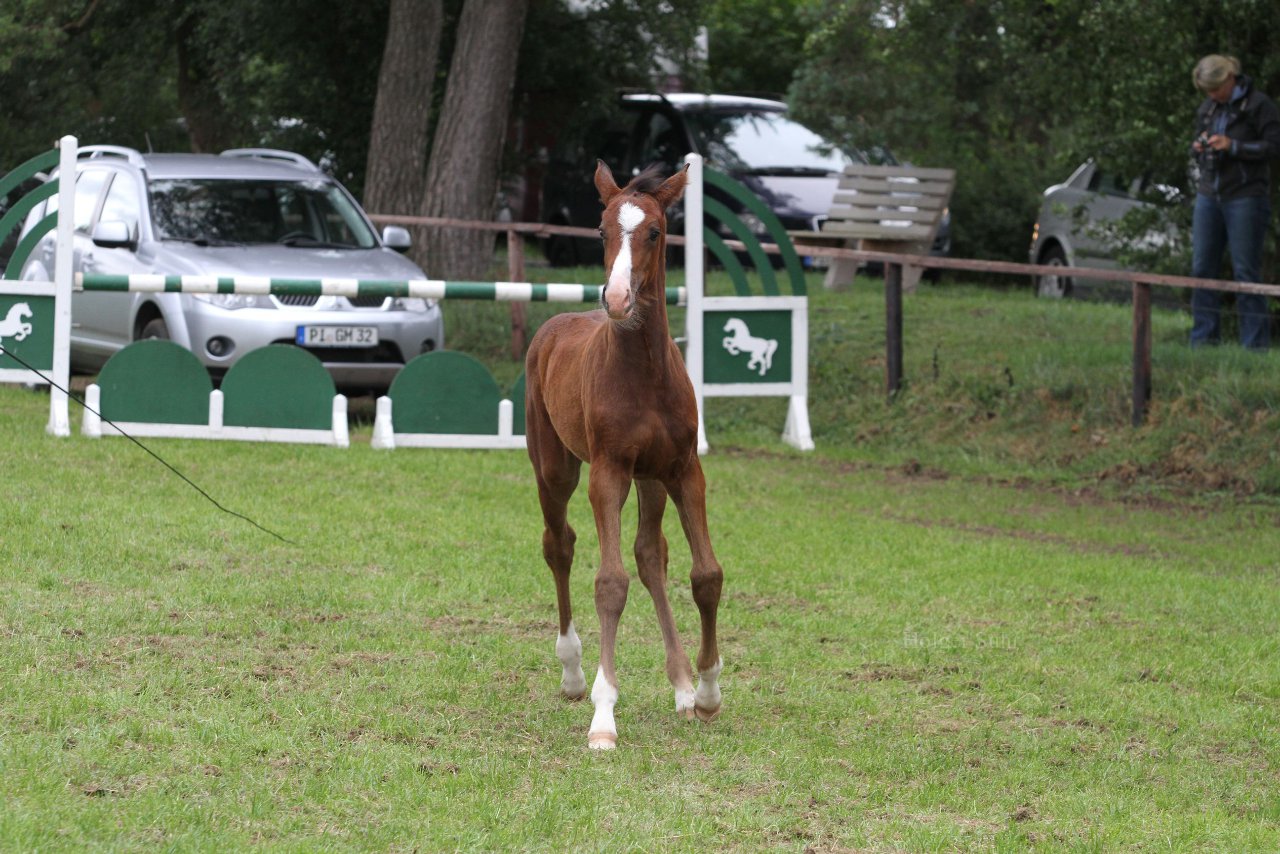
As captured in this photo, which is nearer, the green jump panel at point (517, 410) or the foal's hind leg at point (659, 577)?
the foal's hind leg at point (659, 577)

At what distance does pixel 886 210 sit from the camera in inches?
767

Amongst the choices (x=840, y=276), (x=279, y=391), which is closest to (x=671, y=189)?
(x=279, y=391)

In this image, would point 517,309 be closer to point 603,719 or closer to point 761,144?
point 761,144

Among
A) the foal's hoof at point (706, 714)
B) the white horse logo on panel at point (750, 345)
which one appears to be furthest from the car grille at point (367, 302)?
the foal's hoof at point (706, 714)

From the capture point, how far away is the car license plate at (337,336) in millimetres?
12688

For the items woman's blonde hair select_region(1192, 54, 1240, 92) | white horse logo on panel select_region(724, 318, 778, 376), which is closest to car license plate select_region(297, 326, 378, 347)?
white horse logo on panel select_region(724, 318, 778, 376)

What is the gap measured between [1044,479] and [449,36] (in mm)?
11817

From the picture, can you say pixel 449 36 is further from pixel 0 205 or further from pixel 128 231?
pixel 128 231

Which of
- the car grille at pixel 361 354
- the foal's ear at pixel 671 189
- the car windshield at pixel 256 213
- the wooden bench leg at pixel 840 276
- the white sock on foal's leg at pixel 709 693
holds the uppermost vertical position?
the car windshield at pixel 256 213

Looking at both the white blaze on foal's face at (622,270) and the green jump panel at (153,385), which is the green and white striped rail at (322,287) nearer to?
the green jump panel at (153,385)

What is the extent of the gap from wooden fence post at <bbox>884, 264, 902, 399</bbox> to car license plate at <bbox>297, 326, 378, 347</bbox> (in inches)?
161

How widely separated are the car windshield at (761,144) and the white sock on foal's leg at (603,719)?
51.8ft

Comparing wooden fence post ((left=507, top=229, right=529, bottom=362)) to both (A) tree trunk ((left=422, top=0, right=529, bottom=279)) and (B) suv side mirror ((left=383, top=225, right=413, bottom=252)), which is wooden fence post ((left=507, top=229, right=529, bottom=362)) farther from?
(B) suv side mirror ((left=383, top=225, right=413, bottom=252))

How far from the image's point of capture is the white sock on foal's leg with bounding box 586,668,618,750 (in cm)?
562
